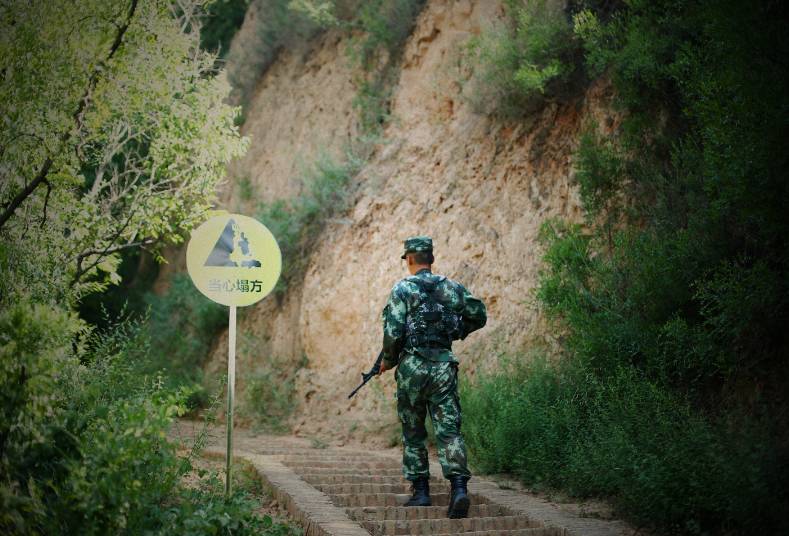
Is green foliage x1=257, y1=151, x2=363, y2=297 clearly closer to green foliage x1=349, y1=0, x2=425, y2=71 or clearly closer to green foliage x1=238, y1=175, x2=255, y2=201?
green foliage x1=349, y1=0, x2=425, y2=71

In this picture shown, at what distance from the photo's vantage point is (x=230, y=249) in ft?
18.9

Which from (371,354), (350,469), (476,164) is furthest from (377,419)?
(476,164)

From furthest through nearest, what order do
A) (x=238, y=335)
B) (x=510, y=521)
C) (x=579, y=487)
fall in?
(x=238, y=335), (x=579, y=487), (x=510, y=521)

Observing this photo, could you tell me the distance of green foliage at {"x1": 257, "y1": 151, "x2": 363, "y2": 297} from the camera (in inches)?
546

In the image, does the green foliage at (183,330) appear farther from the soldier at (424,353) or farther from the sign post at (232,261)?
the soldier at (424,353)

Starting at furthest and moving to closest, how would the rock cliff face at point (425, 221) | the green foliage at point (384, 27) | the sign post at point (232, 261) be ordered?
the green foliage at point (384, 27) < the rock cliff face at point (425, 221) < the sign post at point (232, 261)

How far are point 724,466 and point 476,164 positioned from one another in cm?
811

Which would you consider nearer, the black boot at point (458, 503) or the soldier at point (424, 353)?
the black boot at point (458, 503)

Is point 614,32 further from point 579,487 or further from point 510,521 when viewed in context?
point 510,521

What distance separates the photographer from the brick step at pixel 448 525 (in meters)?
4.92

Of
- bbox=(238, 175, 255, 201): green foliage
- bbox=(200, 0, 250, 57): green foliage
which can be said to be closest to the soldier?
bbox=(238, 175, 255, 201): green foliage

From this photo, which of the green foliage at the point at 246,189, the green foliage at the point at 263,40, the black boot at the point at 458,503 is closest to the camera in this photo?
the black boot at the point at 458,503

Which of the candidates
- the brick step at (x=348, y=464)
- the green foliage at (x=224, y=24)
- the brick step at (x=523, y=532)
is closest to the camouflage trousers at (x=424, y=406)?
the brick step at (x=523, y=532)

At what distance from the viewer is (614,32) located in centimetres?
909
